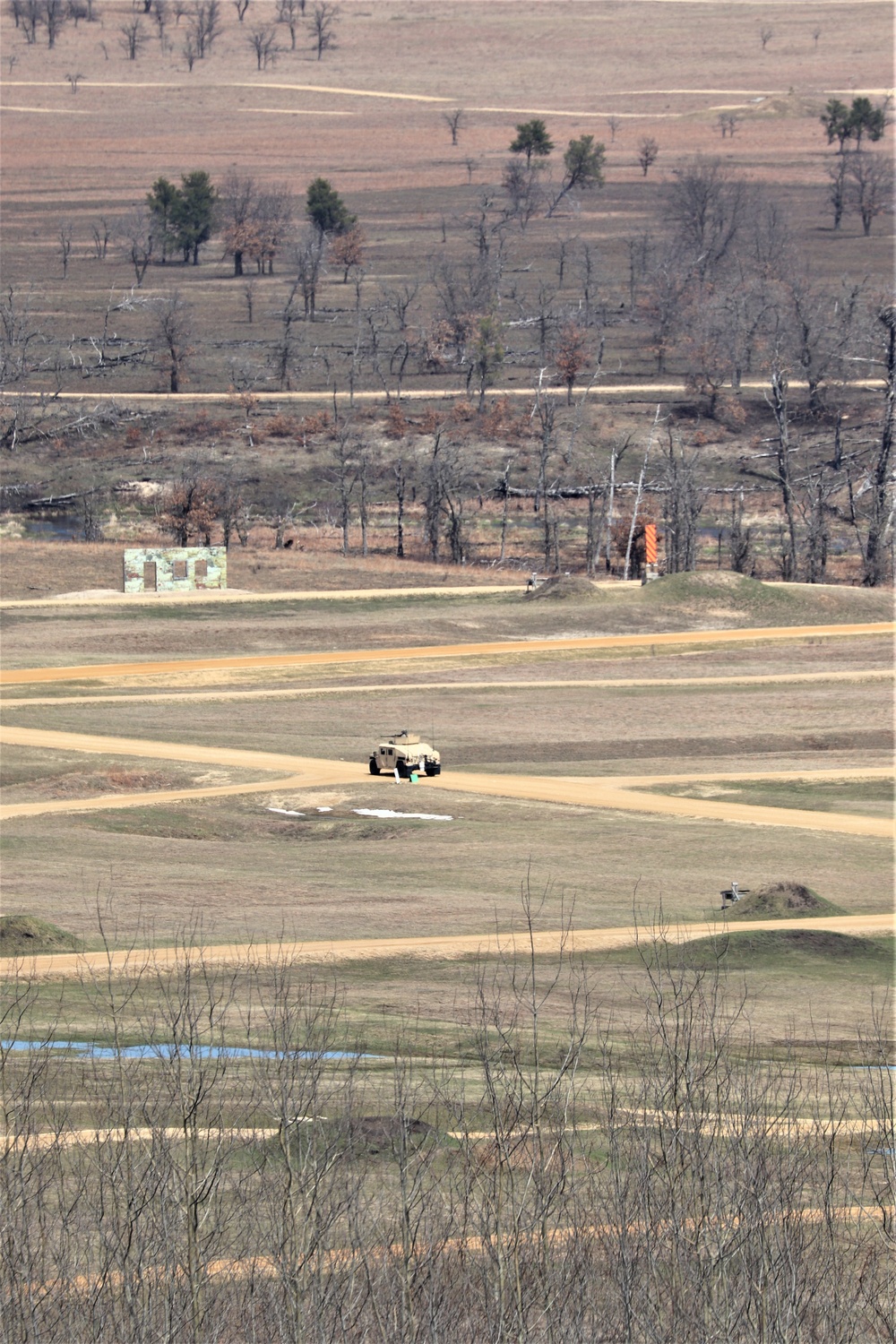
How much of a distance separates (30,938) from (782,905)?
1631 centimetres

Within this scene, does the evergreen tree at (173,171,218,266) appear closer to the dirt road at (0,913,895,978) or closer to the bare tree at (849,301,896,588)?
the bare tree at (849,301,896,588)

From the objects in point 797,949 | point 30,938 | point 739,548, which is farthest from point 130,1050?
point 739,548

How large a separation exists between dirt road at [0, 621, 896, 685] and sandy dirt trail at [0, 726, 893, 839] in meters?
12.7

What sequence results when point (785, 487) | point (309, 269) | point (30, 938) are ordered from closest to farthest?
point (30, 938) → point (785, 487) → point (309, 269)

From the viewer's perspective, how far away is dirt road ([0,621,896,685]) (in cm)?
7531

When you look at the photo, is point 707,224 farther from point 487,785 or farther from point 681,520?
point 487,785

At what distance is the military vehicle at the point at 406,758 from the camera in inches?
2178

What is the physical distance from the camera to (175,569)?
96.4 metres

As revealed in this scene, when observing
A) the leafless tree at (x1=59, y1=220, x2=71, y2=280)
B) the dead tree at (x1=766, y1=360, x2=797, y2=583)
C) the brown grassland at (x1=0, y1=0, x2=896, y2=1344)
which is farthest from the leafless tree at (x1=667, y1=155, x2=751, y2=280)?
the leafless tree at (x1=59, y1=220, x2=71, y2=280)

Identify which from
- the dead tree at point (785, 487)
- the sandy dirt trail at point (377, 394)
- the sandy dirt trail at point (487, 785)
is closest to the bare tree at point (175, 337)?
the sandy dirt trail at point (377, 394)

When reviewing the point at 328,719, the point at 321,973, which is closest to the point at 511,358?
the point at 328,719

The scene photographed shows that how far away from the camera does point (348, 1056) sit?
26188mm

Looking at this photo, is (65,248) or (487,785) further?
(65,248)

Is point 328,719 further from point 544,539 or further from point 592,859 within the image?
point 544,539
